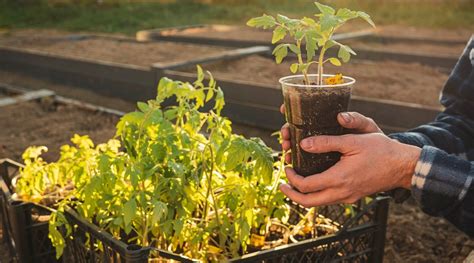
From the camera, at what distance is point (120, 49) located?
7.68m

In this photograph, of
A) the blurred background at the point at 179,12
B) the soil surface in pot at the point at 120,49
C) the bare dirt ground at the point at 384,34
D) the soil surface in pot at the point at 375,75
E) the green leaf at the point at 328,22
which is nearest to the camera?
the green leaf at the point at 328,22

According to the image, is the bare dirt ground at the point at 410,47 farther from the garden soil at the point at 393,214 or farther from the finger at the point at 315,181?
the finger at the point at 315,181

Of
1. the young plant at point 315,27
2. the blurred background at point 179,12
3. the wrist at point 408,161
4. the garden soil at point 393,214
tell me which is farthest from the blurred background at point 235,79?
the young plant at point 315,27

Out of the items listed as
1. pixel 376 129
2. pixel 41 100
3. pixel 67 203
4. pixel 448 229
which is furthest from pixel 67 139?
pixel 376 129

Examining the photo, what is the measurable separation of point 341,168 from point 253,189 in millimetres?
360

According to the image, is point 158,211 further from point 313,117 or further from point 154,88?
point 154,88

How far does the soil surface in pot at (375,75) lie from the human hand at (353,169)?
10.9ft

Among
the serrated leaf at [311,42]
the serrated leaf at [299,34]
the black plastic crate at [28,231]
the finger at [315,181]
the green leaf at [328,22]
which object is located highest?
the green leaf at [328,22]

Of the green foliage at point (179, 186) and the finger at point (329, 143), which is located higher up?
the finger at point (329, 143)

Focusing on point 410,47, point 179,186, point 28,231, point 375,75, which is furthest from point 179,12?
point 179,186

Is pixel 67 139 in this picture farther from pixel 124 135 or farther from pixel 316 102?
pixel 316 102

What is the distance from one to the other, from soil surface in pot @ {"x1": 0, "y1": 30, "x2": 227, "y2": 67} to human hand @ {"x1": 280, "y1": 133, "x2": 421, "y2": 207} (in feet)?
17.3

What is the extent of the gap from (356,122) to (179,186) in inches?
20.1

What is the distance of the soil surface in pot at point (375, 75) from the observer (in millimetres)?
4781
